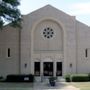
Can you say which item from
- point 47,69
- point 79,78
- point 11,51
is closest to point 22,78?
point 47,69

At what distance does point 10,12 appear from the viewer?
6150cm

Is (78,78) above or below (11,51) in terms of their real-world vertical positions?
below

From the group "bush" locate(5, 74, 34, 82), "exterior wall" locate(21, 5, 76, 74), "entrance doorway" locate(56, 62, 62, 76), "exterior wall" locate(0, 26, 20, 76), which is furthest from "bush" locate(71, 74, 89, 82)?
"exterior wall" locate(0, 26, 20, 76)

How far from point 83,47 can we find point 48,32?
557 cm

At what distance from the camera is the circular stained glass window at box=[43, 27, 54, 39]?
67438mm

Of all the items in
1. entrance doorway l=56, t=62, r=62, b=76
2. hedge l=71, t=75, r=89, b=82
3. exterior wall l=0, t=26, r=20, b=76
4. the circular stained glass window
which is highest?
the circular stained glass window

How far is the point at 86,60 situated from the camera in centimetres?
6712

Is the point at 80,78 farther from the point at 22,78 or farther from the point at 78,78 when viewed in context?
the point at 22,78

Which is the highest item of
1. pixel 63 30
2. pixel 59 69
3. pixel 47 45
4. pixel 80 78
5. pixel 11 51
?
pixel 63 30

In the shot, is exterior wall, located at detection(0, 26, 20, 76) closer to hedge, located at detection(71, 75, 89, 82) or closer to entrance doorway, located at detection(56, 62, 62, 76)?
entrance doorway, located at detection(56, 62, 62, 76)

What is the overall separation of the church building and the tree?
373 centimetres

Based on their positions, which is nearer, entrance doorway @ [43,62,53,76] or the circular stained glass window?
entrance doorway @ [43,62,53,76]

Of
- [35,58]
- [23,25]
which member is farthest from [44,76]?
[23,25]

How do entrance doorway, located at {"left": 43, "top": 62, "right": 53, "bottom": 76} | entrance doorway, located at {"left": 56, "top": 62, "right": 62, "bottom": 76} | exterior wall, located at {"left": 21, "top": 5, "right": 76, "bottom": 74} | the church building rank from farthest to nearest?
entrance doorway, located at {"left": 43, "top": 62, "right": 53, "bottom": 76}, entrance doorway, located at {"left": 56, "top": 62, "right": 62, "bottom": 76}, the church building, exterior wall, located at {"left": 21, "top": 5, "right": 76, "bottom": 74}
